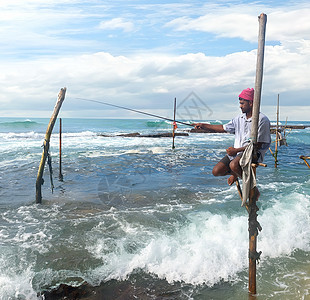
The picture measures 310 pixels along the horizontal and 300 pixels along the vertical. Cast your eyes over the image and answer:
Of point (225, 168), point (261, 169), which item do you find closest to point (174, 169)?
point (261, 169)

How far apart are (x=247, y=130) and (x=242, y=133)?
0.33 feet

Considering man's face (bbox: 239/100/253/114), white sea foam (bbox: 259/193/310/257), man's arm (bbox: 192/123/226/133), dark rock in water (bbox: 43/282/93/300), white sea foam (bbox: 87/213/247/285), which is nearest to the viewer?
man's face (bbox: 239/100/253/114)

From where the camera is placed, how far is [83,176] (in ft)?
45.0

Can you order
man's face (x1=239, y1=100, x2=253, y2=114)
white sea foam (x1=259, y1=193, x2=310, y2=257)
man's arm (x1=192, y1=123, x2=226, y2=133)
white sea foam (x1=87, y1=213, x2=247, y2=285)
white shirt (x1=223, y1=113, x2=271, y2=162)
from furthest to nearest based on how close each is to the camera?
white sea foam (x1=259, y1=193, x2=310, y2=257), white sea foam (x1=87, y1=213, x2=247, y2=285), man's arm (x1=192, y1=123, x2=226, y2=133), man's face (x1=239, y1=100, x2=253, y2=114), white shirt (x1=223, y1=113, x2=271, y2=162)

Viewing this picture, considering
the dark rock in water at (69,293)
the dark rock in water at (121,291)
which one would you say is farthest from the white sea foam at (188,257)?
the dark rock in water at (69,293)

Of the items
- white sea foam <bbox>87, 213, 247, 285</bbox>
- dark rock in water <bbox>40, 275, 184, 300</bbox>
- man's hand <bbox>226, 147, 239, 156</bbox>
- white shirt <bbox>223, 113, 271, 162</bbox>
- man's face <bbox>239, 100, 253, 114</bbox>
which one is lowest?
dark rock in water <bbox>40, 275, 184, 300</bbox>

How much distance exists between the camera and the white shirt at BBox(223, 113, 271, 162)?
4.19 metres

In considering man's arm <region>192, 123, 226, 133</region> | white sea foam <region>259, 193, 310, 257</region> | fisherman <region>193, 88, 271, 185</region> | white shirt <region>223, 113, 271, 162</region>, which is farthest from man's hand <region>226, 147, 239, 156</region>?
white sea foam <region>259, 193, 310, 257</region>

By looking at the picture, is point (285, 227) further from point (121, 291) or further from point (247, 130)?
point (121, 291)

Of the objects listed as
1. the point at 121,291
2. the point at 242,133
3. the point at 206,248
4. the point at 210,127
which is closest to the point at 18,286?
the point at 121,291

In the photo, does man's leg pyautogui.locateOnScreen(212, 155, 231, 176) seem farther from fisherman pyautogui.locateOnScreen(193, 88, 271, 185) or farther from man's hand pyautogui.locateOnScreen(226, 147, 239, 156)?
man's hand pyautogui.locateOnScreen(226, 147, 239, 156)

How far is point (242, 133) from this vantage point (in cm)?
444

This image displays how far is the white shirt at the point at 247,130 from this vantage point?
13.8ft

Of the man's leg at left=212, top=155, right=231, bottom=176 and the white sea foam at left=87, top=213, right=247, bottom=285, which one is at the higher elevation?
the man's leg at left=212, top=155, right=231, bottom=176
